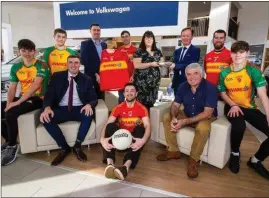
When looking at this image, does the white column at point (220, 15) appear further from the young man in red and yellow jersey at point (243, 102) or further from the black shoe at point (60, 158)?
the black shoe at point (60, 158)

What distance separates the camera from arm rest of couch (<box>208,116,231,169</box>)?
1909mm

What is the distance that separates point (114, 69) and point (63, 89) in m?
0.66

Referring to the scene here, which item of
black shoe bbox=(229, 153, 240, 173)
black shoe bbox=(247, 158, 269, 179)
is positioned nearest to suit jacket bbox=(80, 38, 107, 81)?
black shoe bbox=(229, 153, 240, 173)

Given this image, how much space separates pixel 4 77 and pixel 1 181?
6.07ft

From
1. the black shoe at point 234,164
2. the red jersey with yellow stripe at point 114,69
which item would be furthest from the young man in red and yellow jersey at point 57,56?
the black shoe at point 234,164

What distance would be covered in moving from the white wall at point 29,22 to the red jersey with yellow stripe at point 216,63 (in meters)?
6.61

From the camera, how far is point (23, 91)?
7.93 feet

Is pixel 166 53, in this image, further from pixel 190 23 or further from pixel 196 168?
pixel 196 168

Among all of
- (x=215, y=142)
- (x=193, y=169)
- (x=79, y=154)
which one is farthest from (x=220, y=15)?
(x=79, y=154)

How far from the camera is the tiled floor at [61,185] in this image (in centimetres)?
170

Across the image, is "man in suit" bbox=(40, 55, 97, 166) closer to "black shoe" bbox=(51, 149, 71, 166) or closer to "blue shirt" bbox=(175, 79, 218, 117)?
"black shoe" bbox=(51, 149, 71, 166)

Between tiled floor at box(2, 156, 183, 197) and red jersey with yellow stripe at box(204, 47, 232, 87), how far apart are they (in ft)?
4.76

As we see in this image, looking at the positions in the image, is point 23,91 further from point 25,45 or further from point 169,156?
point 169,156

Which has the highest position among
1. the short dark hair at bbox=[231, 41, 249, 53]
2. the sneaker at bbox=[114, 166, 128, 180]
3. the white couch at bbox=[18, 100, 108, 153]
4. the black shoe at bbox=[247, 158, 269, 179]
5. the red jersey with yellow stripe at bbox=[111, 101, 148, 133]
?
the short dark hair at bbox=[231, 41, 249, 53]
